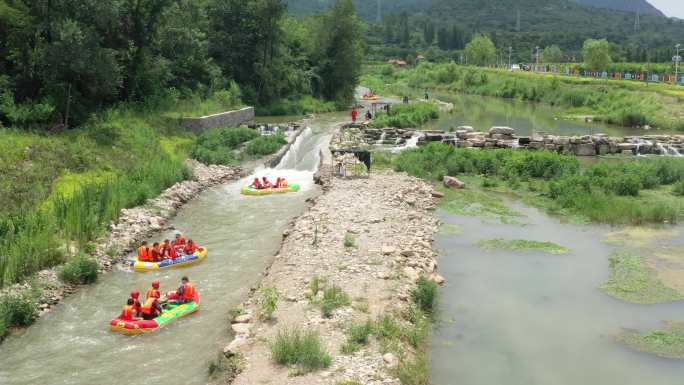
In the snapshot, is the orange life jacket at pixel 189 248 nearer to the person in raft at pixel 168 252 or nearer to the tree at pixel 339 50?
the person in raft at pixel 168 252

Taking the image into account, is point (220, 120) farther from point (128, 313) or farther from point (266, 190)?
point (128, 313)

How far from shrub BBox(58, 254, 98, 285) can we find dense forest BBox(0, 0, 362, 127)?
11.9 metres

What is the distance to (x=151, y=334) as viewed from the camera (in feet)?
45.5

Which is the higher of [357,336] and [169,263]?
[357,336]

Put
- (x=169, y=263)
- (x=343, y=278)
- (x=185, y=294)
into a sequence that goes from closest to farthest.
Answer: (x=185, y=294) → (x=343, y=278) → (x=169, y=263)

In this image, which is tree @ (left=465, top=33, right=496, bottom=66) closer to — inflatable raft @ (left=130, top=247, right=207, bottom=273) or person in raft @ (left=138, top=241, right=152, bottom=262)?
inflatable raft @ (left=130, top=247, right=207, bottom=273)

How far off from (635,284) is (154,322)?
13173mm

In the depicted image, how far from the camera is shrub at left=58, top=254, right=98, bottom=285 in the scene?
16312 mm

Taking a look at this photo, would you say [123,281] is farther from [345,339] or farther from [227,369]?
[345,339]

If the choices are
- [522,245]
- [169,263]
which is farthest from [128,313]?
[522,245]

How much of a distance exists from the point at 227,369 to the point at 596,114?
58518 millimetres

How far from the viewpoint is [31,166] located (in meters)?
22.1

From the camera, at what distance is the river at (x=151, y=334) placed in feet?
40.0

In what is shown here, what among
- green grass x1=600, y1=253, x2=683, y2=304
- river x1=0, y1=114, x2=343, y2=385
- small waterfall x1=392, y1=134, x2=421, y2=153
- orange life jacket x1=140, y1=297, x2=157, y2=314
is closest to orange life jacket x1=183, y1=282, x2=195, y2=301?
river x1=0, y1=114, x2=343, y2=385
